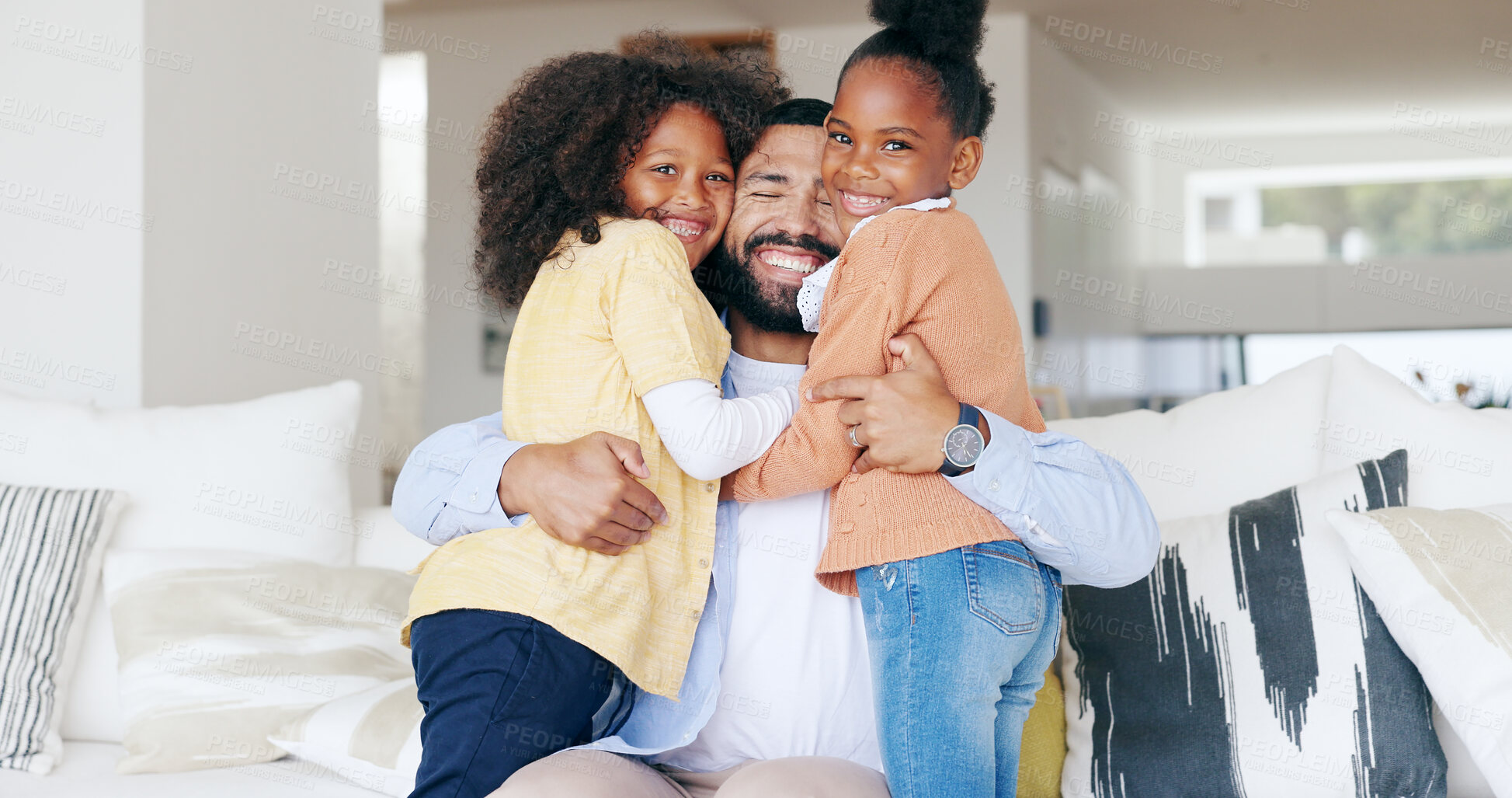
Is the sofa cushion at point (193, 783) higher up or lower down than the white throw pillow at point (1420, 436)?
lower down

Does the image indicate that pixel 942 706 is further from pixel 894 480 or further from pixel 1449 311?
pixel 1449 311

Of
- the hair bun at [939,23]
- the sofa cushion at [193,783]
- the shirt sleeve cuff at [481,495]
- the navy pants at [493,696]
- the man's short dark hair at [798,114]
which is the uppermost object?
the hair bun at [939,23]

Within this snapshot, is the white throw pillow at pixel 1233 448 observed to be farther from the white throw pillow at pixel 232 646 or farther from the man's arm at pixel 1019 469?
the white throw pillow at pixel 232 646

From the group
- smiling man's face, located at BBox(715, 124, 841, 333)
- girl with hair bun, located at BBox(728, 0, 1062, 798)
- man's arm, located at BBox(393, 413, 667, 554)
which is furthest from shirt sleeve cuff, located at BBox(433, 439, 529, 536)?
smiling man's face, located at BBox(715, 124, 841, 333)

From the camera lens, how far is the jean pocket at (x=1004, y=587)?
1.18 meters

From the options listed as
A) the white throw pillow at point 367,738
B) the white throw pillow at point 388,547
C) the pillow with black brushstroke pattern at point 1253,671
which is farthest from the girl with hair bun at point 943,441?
the white throw pillow at point 388,547

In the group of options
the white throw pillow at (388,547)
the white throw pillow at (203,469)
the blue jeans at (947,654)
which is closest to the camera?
the blue jeans at (947,654)

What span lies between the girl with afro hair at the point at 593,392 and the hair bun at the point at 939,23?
253 mm

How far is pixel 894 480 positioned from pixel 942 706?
9.6 inches

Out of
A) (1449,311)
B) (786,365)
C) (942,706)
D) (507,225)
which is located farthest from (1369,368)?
(1449,311)

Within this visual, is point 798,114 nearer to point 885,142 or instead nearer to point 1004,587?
point 885,142

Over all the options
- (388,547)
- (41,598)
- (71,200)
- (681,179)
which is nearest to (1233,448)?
(681,179)

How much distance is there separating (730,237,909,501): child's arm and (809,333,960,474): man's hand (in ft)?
0.09

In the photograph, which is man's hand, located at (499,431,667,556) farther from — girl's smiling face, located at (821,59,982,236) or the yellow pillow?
the yellow pillow
